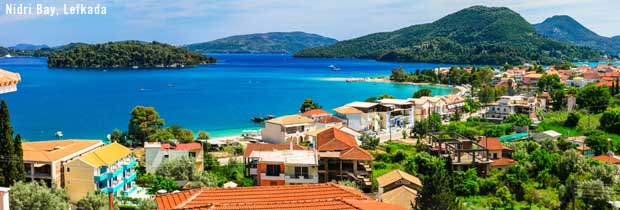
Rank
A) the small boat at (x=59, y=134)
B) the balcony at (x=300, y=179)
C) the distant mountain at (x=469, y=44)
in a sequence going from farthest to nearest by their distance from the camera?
the distant mountain at (x=469, y=44) < the small boat at (x=59, y=134) < the balcony at (x=300, y=179)

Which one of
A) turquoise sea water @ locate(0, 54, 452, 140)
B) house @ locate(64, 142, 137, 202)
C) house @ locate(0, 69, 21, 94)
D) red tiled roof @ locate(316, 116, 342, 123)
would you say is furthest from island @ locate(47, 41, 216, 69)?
house @ locate(0, 69, 21, 94)

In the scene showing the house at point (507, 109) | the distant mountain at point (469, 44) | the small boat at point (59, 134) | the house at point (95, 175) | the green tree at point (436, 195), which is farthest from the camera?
the distant mountain at point (469, 44)

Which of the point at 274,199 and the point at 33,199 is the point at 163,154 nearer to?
the point at 33,199

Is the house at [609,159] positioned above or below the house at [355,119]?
below

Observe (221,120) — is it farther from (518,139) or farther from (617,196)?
(617,196)

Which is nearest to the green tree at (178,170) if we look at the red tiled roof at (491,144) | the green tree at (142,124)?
the green tree at (142,124)

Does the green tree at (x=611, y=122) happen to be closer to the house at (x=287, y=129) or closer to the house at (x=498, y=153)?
the house at (x=498, y=153)

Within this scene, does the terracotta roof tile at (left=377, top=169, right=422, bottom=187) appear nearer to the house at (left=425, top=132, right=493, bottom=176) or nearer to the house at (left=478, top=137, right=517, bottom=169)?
the house at (left=425, top=132, right=493, bottom=176)

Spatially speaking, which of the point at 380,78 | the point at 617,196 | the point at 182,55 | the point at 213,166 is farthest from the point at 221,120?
the point at 182,55
